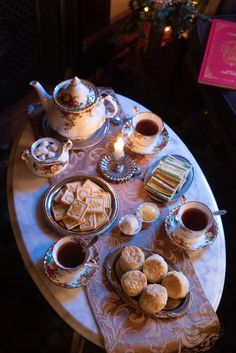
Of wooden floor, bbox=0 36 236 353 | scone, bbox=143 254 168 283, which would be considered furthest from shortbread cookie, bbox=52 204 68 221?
wooden floor, bbox=0 36 236 353

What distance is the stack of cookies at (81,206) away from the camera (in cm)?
133

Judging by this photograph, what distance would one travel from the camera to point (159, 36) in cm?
236

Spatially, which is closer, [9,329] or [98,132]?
[98,132]

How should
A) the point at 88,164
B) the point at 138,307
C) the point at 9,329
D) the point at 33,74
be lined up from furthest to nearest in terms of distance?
the point at 33,74, the point at 9,329, the point at 88,164, the point at 138,307

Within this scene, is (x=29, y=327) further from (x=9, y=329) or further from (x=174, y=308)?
(x=174, y=308)

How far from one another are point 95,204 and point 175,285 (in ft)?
1.23

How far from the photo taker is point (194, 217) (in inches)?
52.6

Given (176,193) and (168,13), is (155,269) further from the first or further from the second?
(168,13)

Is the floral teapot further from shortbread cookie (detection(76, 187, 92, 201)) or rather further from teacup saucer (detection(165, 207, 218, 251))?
teacup saucer (detection(165, 207, 218, 251))

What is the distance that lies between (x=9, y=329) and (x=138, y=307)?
0.80 m

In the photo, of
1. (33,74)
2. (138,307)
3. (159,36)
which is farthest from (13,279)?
(159,36)

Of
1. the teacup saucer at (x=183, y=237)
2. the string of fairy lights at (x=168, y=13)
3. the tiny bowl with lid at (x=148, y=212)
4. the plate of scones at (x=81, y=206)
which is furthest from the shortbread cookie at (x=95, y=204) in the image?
the string of fairy lights at (x=168, y=13)

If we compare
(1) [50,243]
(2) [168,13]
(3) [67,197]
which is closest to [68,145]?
(3) [67,197]

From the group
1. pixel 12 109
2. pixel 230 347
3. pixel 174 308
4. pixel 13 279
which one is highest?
pixel 174 308
